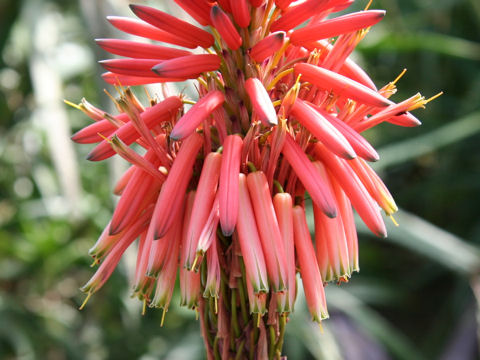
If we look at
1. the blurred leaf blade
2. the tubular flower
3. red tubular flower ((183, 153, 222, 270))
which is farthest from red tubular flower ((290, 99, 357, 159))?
the blurred leaf blade

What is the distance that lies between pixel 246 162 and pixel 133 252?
2.90 feet

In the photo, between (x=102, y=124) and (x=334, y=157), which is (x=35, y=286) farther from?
(x=334, y=157)

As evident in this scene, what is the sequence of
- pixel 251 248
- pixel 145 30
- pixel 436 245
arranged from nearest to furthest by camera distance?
1. pixel 251 248
2. pixel 145 30
3. pixel 436 245

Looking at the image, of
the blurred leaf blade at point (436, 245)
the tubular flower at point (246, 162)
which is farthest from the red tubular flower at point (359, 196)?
the blurred leaf blade at point (436, 245)

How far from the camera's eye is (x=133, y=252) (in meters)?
1.43

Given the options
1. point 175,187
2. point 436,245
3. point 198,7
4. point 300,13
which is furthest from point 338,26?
point 436,245

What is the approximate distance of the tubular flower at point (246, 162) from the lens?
579 millimetres

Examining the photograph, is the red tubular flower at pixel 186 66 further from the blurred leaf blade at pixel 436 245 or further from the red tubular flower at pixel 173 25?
the blurred leaf blade at pixel 436 245

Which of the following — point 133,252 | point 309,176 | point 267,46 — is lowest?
point 133,252

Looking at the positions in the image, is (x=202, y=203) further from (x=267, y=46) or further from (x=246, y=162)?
(x=267, y=46)

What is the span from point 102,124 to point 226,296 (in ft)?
0.89

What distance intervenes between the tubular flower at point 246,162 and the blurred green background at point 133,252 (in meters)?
0.82

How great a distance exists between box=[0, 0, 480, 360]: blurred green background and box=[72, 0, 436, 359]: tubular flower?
82 centimetres

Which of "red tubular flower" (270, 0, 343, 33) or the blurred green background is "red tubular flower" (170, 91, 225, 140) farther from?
the blurred green background
